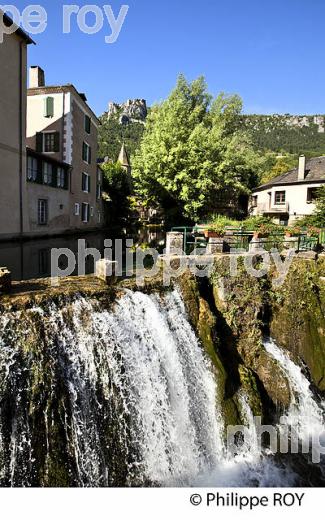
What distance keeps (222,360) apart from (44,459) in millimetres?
5087

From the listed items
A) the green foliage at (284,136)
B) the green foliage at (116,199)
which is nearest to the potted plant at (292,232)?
the green foliage at (116,199)

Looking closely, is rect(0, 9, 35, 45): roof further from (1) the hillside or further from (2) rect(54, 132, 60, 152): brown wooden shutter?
(1) the hillside

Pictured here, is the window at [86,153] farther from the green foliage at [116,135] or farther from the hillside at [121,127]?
the green foliage at [116,135]

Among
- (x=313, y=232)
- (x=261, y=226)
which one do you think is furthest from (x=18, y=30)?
(x=313, y=232)

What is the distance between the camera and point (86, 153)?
2742 centimetres

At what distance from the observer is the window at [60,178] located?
74.5 ft

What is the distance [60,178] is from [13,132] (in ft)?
20.3

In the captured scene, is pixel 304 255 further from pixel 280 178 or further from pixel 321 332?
pixel 280 178

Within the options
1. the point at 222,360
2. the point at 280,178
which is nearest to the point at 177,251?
the point at 222,360

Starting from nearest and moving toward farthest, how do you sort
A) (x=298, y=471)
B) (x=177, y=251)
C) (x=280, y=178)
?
(x=298, y=471) < (x=177, y=251) < (x=280, y=178)

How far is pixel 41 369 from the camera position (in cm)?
600

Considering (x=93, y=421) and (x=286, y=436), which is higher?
(x=93, y=421)

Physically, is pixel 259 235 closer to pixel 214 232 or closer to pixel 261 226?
pixel 261 226

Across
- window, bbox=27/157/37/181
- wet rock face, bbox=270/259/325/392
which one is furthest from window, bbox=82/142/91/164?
wet rock face, bbox=270/259/325/392
